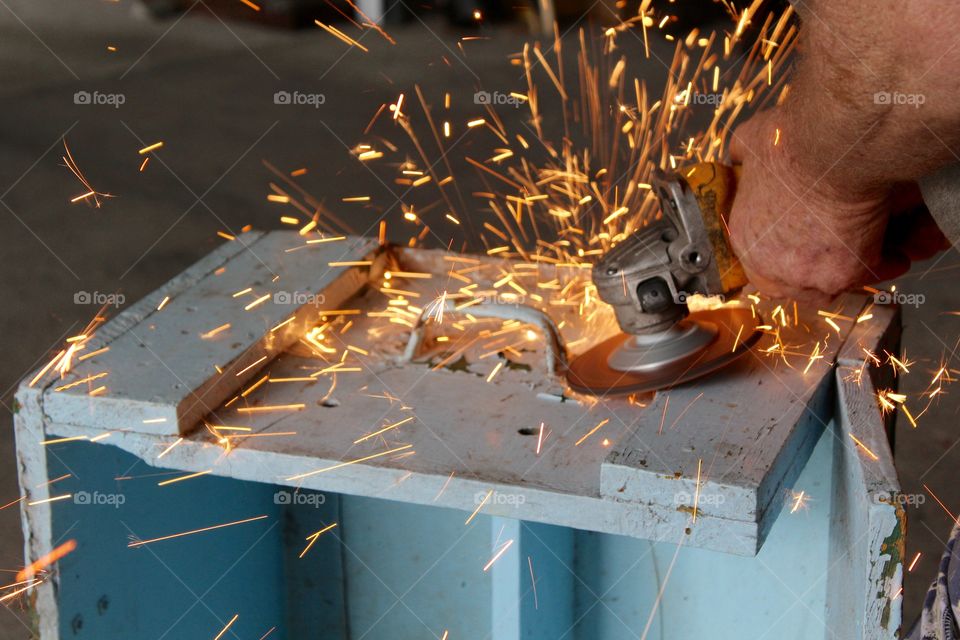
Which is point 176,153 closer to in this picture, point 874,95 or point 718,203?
point 718,203

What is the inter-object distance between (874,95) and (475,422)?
27.5 inches

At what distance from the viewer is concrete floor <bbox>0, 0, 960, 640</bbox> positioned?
13.1ft

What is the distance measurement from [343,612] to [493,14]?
7307 mm

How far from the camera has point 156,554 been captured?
1960 mm

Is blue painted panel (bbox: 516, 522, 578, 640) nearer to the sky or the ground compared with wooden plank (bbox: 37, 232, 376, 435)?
nearer to the ground

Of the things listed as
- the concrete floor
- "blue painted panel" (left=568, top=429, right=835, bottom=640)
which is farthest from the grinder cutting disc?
the concrete floor

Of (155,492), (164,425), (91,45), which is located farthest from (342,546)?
(91,45)

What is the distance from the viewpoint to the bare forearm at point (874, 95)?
49.1 inches

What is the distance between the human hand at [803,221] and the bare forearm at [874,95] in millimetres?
24

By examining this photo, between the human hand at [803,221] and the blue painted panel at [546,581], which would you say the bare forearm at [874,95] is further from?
the blue painted panel at [546,581]

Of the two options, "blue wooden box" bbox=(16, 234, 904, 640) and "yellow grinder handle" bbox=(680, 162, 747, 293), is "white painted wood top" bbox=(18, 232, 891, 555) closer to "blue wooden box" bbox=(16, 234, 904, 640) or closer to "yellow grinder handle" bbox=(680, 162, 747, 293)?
"blue wooden box" bbox=(16, 234, 904, 640)

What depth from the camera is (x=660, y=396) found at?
1.66 m

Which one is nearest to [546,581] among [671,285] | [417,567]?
[417,567]

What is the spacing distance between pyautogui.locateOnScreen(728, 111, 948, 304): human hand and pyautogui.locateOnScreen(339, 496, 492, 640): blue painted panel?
764mm
